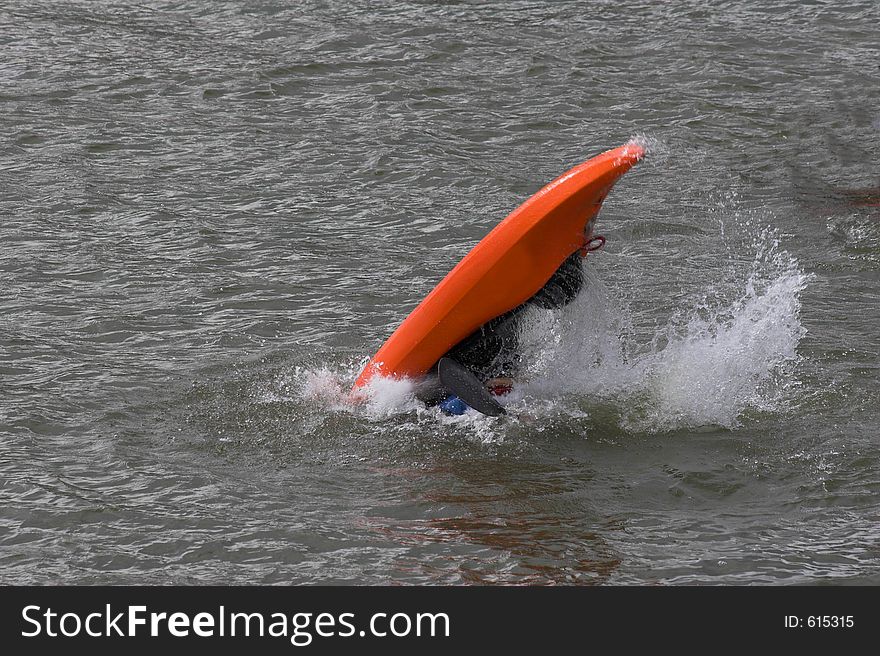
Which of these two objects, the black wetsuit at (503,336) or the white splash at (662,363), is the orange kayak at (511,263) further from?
the white splash at (662,363)

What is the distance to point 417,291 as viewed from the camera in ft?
31.2

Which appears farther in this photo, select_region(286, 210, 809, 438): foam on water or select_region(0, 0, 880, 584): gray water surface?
select_region(286, 210, 809, 438): foam on water

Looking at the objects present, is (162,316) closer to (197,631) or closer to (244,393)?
(244,393)

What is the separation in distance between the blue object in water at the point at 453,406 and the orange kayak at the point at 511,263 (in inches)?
8.5

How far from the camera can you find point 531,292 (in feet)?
24.1

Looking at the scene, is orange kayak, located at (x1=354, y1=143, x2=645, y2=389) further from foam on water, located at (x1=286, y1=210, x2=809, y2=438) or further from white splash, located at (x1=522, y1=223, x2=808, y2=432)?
white splash, located at (x1=522, y1=223, x2=808, y2=432)

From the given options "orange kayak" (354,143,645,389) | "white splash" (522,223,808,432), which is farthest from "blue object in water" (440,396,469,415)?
"white splash" (522,223,808,432)

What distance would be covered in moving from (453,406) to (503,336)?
0.49 m

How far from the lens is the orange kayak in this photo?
7008 mm

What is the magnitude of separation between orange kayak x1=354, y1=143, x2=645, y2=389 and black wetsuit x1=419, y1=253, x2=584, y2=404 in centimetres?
5

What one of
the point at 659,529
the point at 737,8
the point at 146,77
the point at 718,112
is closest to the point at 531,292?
the point at 659,529

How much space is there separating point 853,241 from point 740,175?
1.67 m

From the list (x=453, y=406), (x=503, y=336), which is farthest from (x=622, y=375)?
(x=453, y=406)

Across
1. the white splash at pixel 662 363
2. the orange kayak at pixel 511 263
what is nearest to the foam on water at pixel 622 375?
the white splash at pixel 662 363
